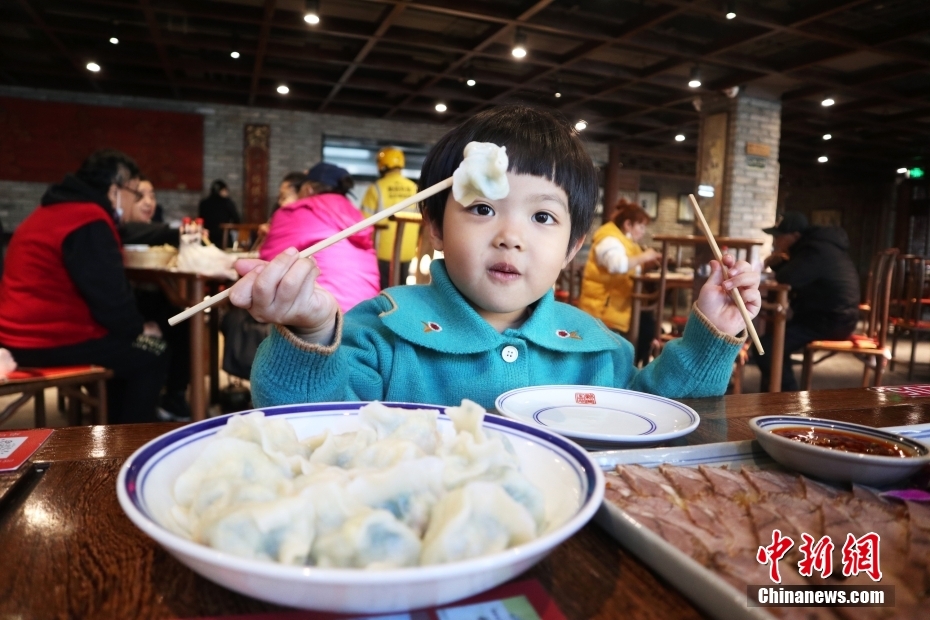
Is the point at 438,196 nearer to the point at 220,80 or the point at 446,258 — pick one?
the point at 446,258

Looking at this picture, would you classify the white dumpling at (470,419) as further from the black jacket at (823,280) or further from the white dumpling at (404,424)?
the black jacket at (823,280)

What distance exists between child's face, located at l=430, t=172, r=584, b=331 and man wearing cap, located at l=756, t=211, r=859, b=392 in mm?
3543

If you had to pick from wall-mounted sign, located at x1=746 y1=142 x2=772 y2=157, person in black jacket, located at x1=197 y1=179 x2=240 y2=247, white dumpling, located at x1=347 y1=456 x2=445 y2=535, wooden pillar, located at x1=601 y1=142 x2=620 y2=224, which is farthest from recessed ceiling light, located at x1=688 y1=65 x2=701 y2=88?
white dumpling, located at x1=347 y1=456 x2=445 y2=535

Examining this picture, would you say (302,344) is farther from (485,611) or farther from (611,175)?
(611,175)

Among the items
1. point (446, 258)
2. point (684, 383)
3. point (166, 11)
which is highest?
point (166, 11)

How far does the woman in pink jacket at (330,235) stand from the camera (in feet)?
9.75

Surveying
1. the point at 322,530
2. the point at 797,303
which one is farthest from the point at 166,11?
the point at 322,530

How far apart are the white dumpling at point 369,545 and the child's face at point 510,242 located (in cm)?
75

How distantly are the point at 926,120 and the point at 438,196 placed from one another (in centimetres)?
1050

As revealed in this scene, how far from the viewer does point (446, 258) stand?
A: 1.23 meters

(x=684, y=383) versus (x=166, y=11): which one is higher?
(x=166, y=11)

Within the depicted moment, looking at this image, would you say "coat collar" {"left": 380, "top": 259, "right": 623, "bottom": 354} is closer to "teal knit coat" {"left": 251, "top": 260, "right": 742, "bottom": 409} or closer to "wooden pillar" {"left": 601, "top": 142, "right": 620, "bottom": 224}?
"teal knit coat" {"left": 251, "top": 260, "right": 742, "bottom": 409}

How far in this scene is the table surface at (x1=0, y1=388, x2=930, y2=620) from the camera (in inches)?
16.1

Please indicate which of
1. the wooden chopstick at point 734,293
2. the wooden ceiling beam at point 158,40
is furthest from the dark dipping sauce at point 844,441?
the wooden ceiling beam at point 158,40
